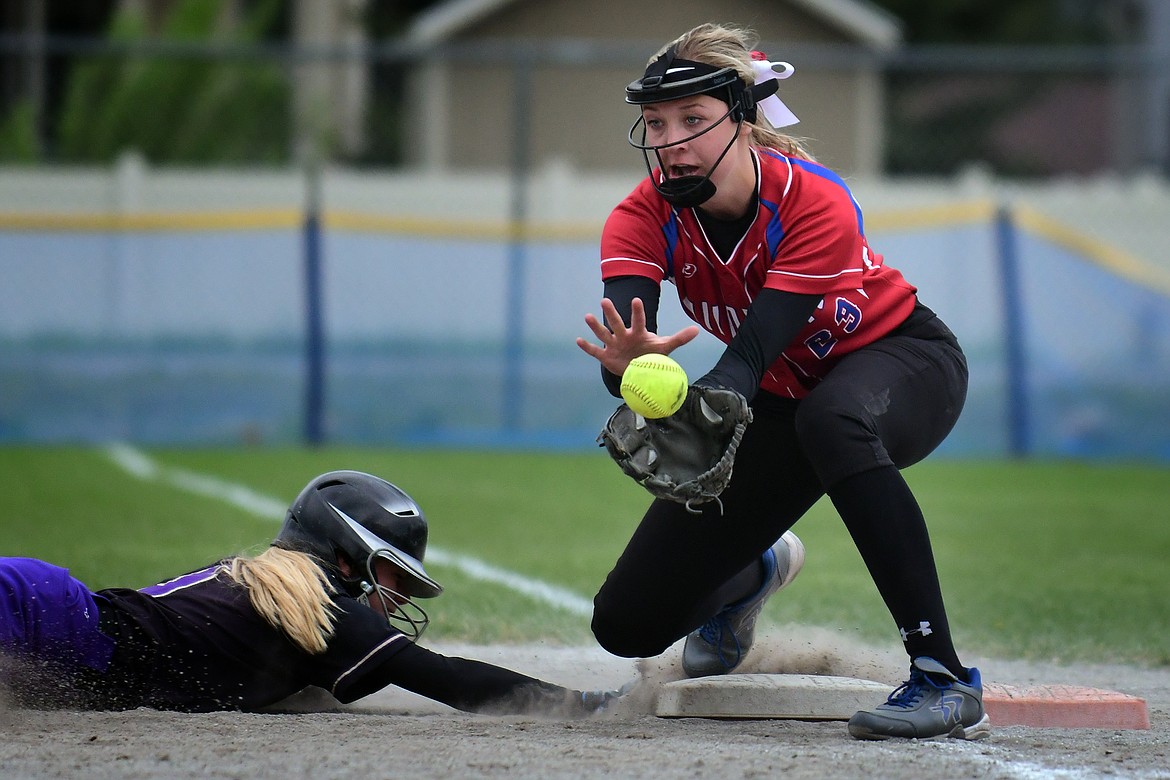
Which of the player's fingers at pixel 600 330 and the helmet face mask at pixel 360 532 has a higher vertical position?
the player's fingers at pixel 600 330

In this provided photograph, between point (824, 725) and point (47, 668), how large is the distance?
1.97 meters

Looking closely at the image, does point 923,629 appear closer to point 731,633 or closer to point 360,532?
point 731,633

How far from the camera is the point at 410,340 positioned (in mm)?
12516

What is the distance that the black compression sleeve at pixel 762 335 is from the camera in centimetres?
347

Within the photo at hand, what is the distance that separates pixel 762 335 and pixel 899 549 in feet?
1.94

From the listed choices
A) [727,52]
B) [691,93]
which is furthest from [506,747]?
[727,52]

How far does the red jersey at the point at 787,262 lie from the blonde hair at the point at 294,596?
1079mm

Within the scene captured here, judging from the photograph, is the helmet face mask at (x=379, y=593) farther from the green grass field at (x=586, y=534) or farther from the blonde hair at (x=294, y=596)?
the green grass field at (x=586, y=534)

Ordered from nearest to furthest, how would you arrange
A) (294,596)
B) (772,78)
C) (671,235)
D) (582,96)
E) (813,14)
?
(294,596) → (772,78) → (671,235) → (582,96) → (813,14)

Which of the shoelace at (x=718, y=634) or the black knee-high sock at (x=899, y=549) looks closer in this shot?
the black knee-high sock at (x=899, y=549)

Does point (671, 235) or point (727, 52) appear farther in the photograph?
point (671, 235)

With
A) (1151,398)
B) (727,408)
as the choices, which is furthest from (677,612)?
(1151,398)

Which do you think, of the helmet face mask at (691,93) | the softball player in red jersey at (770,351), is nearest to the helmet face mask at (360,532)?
the softball player in red jersey at (770,351)

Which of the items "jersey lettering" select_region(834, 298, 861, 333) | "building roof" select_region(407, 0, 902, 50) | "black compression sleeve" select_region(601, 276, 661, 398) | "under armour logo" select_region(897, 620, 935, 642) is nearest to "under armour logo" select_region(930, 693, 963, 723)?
"under armour logo" select_region(897, 620, 935, 642)
